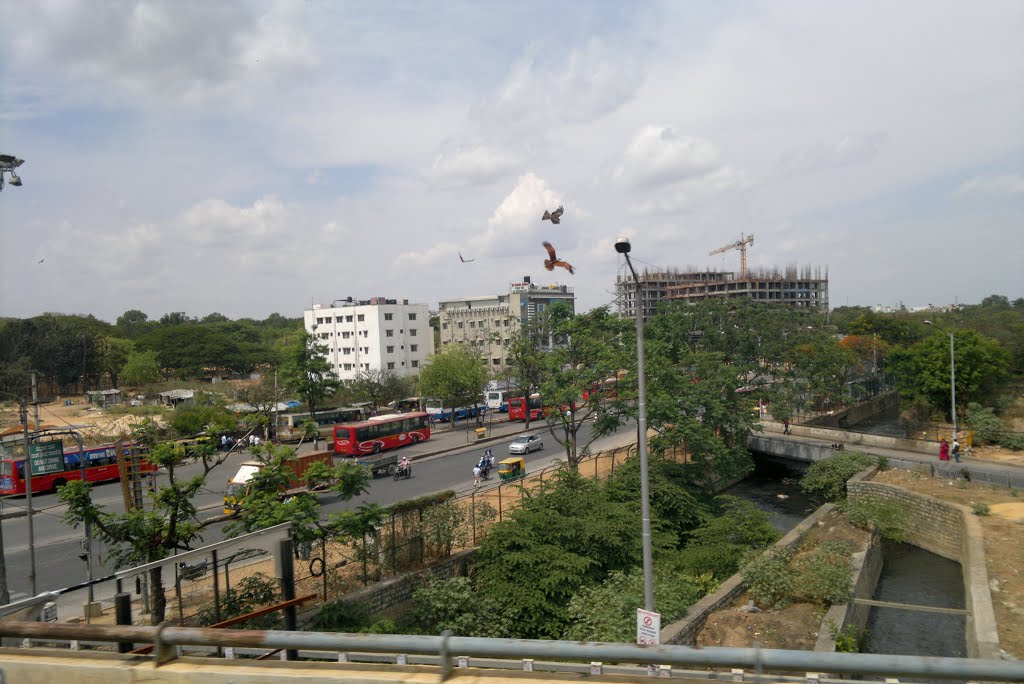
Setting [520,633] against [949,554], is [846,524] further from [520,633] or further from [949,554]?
[520,633]

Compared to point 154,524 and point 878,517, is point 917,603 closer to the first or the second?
point 878,517

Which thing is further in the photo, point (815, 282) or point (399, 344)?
point (815, 282)

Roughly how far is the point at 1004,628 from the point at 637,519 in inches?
331

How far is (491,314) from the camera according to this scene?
7694 centimetres

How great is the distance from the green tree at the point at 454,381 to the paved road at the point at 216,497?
3.03 m

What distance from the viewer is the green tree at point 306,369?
4431 centimetres

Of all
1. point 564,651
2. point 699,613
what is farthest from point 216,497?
point 564,651

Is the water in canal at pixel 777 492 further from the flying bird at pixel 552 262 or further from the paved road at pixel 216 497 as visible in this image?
the flying bird at pixel 552 262

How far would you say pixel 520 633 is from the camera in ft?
46.2

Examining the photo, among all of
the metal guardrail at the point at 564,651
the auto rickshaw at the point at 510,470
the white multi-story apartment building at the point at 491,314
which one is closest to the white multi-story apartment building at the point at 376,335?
the white multi-story apartment building at the point at 491,314

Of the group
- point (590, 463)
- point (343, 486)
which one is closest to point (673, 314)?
point (590, 463)

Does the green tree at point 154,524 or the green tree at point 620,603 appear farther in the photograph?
the green tree at point 620,603

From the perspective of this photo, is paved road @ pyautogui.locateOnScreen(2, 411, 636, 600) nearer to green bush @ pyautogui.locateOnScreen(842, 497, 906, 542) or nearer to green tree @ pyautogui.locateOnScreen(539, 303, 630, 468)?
green tree @ pyautogui.locateOnScreen(539, 303, 630, 468)

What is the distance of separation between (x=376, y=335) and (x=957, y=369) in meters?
52.7
